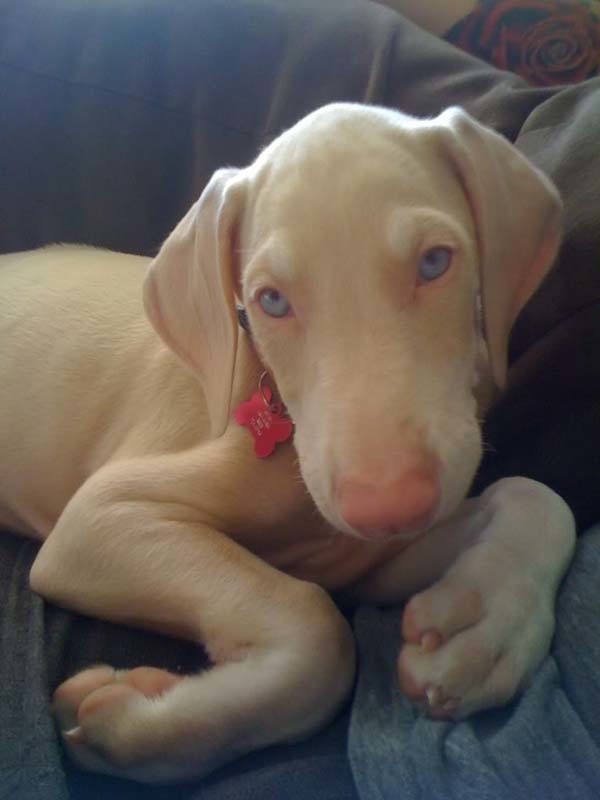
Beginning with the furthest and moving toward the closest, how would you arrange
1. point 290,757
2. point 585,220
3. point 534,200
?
point 585,220
point 534,200
point 290,757

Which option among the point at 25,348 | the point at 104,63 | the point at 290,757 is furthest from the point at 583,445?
the point at 104,63

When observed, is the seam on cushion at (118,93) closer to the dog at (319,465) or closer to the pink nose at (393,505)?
the dog at (319,465)

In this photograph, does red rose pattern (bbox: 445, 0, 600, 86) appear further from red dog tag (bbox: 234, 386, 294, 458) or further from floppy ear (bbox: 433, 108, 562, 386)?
red dog tag (bbox: 234, 386, 294, 458)

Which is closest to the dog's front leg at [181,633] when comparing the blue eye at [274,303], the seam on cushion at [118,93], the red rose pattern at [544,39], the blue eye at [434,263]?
the blue eye at [274,303]

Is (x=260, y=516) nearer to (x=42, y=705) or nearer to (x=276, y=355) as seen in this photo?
→ (x=276, y=355)

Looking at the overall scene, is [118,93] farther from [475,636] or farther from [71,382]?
[475,636]

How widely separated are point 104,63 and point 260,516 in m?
1.23

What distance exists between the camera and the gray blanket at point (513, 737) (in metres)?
1.02

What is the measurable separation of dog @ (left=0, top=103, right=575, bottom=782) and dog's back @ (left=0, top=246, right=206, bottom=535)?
59 millimetres

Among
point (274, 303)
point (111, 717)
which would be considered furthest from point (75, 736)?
point (274, 303)

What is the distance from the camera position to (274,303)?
1271 millimetres

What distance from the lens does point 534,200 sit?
1.36 metres

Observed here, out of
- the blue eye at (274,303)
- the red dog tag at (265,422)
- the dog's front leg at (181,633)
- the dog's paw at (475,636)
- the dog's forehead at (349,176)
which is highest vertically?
the dog's forehead at (349,176)

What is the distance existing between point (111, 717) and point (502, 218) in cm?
91
